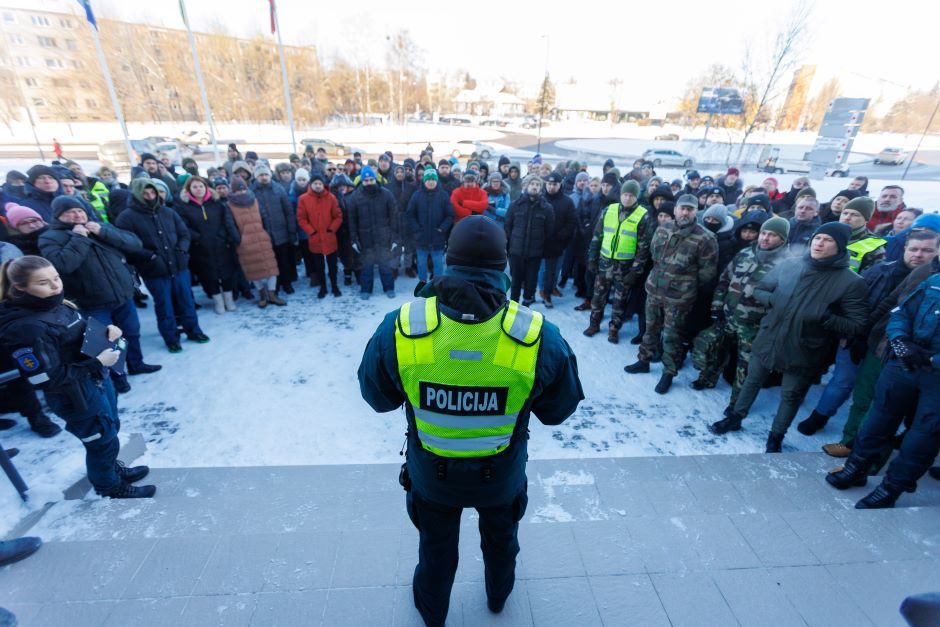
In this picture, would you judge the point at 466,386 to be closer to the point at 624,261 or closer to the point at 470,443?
the point at 470,443

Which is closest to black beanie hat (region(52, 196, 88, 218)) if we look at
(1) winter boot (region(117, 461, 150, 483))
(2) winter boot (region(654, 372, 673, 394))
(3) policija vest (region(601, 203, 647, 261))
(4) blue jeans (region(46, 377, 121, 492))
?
(4) blue jeans (region(46, 377, 121, 492))

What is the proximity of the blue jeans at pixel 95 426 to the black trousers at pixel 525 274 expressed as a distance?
16.0 ft

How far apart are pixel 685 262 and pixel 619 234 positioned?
1247mm

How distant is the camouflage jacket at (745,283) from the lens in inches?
149

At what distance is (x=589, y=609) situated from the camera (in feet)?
6.91

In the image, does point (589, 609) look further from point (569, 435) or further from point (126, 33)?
point (126, 33)

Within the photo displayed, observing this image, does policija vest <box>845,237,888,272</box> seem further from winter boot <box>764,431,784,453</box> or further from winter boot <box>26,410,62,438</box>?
winter boot <box>26,410,62,438</box>

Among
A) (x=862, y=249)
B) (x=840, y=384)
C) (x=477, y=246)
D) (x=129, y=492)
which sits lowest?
(x=129, y=492)

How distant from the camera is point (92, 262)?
156 inches

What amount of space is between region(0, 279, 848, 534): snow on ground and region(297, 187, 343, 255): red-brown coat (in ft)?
5.51

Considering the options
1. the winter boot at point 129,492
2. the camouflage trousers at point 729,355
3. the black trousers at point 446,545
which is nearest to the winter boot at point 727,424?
the camouflage trousers at point 729,355

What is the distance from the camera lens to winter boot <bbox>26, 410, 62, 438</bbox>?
365 centimetres

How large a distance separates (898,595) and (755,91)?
2428 centimetres

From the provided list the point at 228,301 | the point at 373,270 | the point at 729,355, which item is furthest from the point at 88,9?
the point at 729,355
